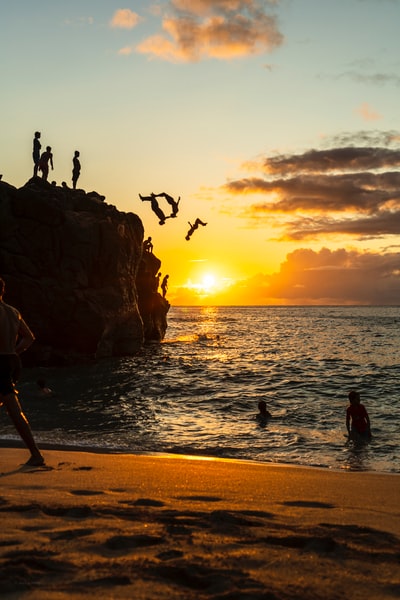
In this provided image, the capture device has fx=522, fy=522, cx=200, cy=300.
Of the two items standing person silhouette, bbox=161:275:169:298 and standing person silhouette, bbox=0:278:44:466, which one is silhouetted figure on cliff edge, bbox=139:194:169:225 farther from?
standing person silhouette, bbox=161:275:169:298

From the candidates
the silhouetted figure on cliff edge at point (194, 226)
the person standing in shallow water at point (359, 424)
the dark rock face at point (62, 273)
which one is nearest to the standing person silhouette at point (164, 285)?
the dark rock face at point (62, 273)

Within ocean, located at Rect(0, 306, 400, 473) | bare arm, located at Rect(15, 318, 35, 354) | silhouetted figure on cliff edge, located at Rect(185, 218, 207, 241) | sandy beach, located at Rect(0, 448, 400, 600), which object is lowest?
ocean, located at Rect(0, 306, 400, 473)

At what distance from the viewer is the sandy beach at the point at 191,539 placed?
323cm

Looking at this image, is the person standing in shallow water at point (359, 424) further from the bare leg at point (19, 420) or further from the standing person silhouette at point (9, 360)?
the standing person silhouette at point (9, 360)

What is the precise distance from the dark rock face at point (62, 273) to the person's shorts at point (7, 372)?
101ft

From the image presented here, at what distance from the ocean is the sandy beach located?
705cm

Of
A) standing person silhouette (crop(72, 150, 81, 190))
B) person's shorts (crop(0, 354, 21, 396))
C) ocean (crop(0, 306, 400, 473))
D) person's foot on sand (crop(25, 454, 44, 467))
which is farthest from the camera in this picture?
standing person silhouette (crop(72, 150, 81, 190))

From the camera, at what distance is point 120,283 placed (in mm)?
42719

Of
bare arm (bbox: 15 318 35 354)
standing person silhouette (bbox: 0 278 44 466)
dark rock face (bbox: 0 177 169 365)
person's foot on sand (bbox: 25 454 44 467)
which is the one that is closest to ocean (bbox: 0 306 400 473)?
dark rock face (bbox: 0 177 169 365)

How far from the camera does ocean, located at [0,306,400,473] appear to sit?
45.7 feet

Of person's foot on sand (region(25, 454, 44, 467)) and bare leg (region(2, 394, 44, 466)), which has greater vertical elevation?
bare leg (region(2, 394, 44, 466))

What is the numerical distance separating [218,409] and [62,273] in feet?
70.3

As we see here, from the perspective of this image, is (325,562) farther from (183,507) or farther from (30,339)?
(30,339)

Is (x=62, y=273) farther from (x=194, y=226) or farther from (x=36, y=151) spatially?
(x=194, y=226)
